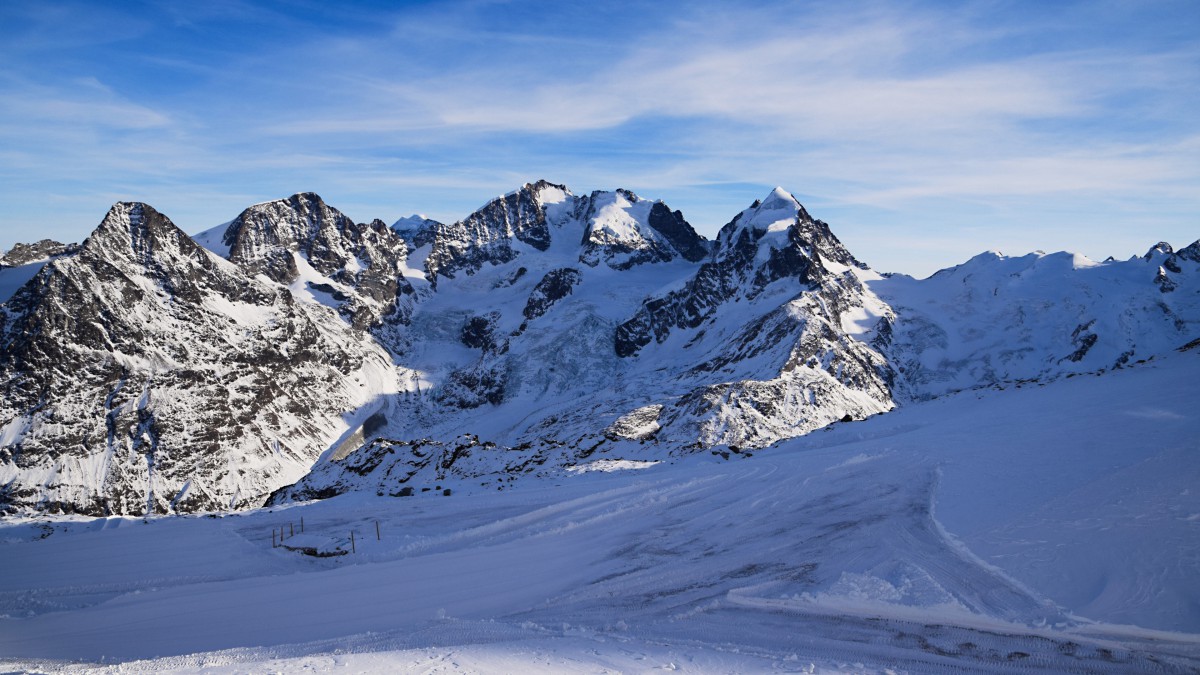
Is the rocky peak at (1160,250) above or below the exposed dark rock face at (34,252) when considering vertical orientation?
below

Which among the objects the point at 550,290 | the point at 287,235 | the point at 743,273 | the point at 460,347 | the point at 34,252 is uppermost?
the point at 287,235

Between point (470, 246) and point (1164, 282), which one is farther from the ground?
point (470, 246)

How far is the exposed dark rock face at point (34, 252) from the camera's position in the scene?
141 m

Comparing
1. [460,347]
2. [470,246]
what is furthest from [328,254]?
[460,347]

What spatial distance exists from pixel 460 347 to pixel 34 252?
291 feet

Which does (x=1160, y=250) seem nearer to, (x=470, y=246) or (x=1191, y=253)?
(x=1191, y=253)

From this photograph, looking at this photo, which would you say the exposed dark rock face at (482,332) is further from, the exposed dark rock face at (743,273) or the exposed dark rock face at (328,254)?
the exposed dark rock face at (743,273)

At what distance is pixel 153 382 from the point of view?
108 metres

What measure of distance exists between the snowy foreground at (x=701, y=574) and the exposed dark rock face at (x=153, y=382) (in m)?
70.4

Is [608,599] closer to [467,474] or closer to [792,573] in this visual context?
[792,573]

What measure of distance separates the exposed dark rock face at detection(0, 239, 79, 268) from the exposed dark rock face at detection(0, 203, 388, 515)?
122 feet

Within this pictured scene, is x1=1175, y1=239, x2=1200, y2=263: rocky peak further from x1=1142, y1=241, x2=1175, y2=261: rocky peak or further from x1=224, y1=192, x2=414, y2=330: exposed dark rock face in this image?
x1=224, y1=192, x2=414, y2=330: exposed dark rock face

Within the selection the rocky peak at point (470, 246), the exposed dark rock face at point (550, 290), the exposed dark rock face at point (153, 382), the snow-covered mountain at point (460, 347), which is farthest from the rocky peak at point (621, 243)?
the exposed dark rock face at point (153, 382)

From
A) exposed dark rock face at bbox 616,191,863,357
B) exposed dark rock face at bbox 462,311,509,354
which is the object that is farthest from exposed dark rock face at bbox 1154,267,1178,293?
exposed dark rock face at bbox 462,311,509,354
